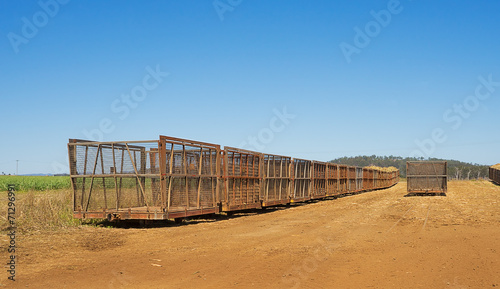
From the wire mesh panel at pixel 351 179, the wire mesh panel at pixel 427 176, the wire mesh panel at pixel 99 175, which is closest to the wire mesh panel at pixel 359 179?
the wire mesh panel at pixel 351 179

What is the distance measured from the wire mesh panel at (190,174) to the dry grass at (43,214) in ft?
11.5

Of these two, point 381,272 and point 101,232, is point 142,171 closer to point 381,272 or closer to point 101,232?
point 101,232

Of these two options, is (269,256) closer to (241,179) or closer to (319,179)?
(241,179)

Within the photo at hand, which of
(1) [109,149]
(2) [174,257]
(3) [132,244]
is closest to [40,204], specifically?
(1) [109,149]

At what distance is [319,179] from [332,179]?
3.79 m

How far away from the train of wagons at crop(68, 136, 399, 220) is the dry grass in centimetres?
73

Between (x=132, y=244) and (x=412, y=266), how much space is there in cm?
688

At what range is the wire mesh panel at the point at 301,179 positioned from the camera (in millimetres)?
23203

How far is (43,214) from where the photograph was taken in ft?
46.7

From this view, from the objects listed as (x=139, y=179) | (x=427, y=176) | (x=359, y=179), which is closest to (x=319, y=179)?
(x=427, y=176)

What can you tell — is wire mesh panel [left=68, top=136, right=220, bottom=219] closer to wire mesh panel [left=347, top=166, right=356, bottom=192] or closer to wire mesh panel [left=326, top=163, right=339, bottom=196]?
wire mesh panel [left=326, top=163, right=339, bottom=196]

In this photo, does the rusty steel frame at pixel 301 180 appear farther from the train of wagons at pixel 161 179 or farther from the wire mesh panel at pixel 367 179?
the wire mesh panel at pixel 367 179

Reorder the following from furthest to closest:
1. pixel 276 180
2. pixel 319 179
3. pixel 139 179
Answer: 1. pixel 319 179
2. pixel 276 180
3. pixel 139 179

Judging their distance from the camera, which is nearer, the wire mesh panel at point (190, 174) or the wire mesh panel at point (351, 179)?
the wire mesh panel at point (190, 174)
